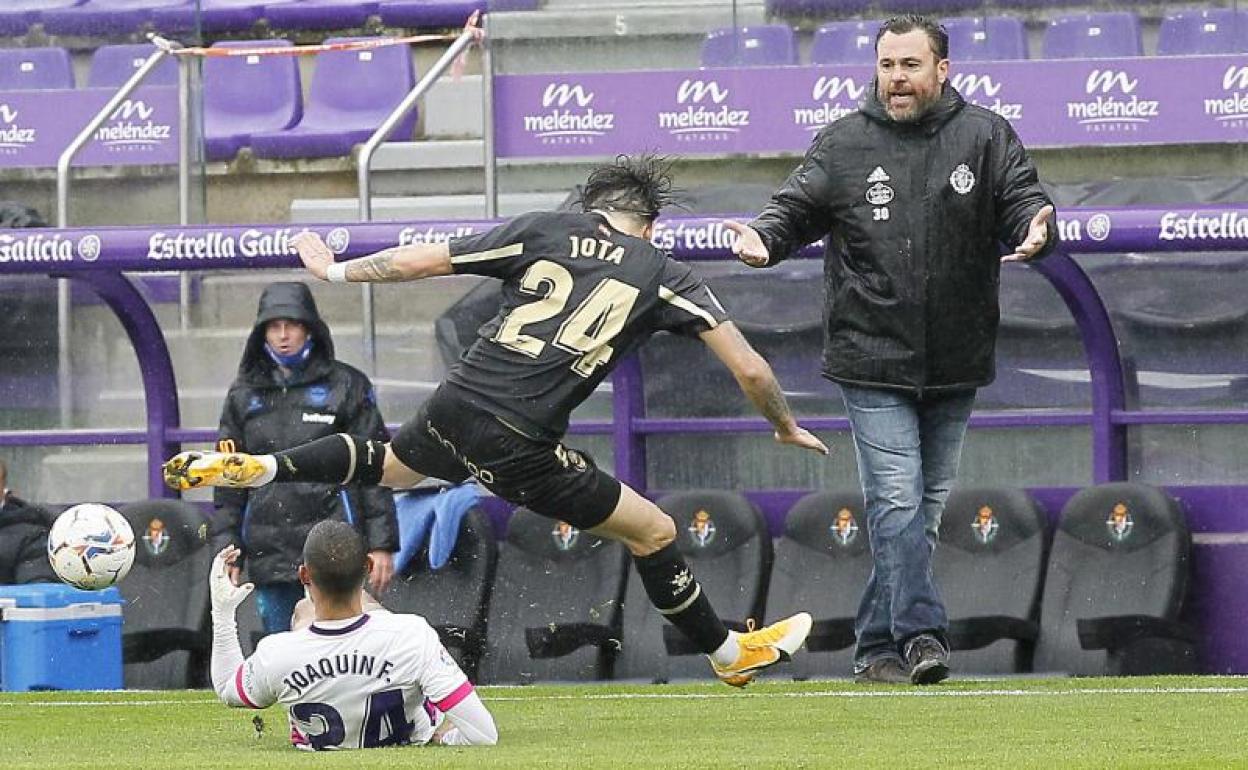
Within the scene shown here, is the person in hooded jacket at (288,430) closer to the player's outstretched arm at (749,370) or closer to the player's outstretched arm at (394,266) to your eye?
the player's outstretched arm at (394,266)

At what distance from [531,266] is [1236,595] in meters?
4.23

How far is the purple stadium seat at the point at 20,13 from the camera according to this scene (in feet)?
45.2

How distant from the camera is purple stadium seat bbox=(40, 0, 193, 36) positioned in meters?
13.6

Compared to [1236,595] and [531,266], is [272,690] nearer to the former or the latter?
[531,266]

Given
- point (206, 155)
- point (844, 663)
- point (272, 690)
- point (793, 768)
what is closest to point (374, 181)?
point (206, 155)

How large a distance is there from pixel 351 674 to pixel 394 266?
60.9 inches

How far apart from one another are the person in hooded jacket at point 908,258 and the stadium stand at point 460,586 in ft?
10.7

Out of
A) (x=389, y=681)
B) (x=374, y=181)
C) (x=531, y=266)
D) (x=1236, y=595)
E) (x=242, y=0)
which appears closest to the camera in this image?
(x=389, y=681)

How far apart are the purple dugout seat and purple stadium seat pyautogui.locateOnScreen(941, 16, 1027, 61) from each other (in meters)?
2.66

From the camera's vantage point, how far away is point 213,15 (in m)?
13.7

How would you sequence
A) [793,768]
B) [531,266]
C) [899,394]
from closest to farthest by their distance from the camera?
[793,768], [531,266], [899,394]

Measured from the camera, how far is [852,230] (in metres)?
7.78

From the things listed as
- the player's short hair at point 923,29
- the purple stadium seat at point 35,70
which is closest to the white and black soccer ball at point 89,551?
the player's short hair at point 923,29

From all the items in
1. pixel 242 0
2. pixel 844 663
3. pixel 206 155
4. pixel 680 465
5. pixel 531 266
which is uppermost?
pixel 242 0
